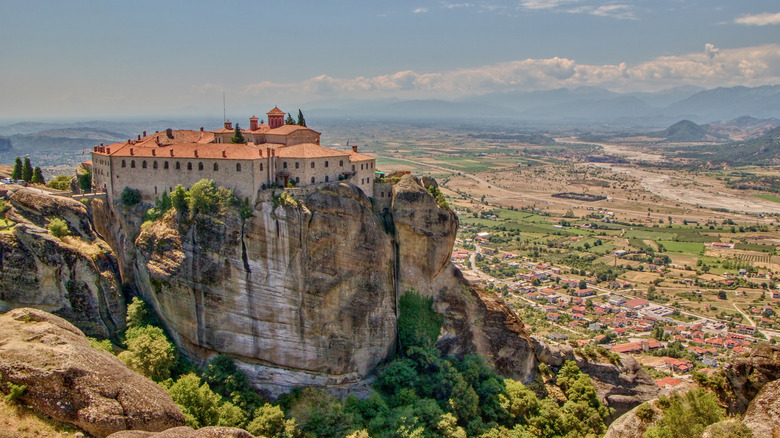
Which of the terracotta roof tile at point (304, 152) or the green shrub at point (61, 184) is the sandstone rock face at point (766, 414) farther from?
the green shrub at point (61, 184)

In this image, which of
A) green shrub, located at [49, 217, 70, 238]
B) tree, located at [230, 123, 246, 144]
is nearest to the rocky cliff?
green shrub, located at [49, 217, 70, 238]

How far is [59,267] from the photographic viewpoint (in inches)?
1610

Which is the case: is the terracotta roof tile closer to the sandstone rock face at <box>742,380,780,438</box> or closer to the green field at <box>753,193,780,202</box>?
the sandstone rock face at <box>742,380,780,438</box>

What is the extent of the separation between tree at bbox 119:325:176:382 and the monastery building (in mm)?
11911

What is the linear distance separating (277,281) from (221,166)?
32.3 ft

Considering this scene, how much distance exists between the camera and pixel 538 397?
4981 cm

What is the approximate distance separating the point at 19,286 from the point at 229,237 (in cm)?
1393

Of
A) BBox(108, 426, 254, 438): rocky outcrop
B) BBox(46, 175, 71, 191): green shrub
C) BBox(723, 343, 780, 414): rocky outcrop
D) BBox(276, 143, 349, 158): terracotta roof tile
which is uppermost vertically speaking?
BBox(276, 143, 349, 158): terracotta roof tile

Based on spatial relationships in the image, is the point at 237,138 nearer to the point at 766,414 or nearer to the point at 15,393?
the point at 15,393

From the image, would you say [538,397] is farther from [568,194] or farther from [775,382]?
[568,194]

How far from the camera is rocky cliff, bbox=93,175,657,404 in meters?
42.4

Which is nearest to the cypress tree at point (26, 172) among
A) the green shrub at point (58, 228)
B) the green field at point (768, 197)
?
the green shrub at point (58, 228)

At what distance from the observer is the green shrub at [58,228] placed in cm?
4256

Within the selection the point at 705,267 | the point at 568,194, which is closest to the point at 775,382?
the point at 705,267
